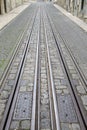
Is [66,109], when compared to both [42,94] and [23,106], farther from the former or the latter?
[23,106]

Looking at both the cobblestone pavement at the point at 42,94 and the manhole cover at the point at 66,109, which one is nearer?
the cobblestone pavement at the point at 42,94

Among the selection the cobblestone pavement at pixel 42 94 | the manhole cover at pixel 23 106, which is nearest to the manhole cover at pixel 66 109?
the cobblestone pavement at pixel 42 94

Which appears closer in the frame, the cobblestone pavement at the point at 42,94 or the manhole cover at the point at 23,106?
the cobblestone pavement at the point at 42,94

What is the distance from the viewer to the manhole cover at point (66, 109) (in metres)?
4.56

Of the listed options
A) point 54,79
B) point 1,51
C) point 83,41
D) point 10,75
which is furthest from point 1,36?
point 54,79

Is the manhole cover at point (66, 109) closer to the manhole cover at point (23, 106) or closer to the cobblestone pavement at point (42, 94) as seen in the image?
the cobblestone pavement at point (42, 94)

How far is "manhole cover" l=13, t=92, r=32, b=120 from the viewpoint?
15.3 ft

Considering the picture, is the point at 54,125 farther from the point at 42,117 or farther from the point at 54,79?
the point at 54,79

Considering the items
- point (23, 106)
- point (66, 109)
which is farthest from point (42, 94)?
point (66, 109)

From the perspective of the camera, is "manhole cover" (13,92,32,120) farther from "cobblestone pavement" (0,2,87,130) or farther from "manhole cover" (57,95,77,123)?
"manhole cover" (57,95,77,123)

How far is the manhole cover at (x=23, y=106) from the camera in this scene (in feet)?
15.3

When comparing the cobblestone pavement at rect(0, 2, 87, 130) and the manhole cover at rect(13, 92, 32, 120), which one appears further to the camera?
the manhole cover at rect(13, 92, 32, 120)

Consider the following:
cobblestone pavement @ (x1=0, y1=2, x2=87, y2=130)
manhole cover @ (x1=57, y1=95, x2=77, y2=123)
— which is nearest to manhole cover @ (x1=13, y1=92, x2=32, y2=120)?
cobblestone pavement @ (x1=0, y1=2, x2=87, y2=130)

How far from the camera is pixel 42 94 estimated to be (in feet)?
18.1
